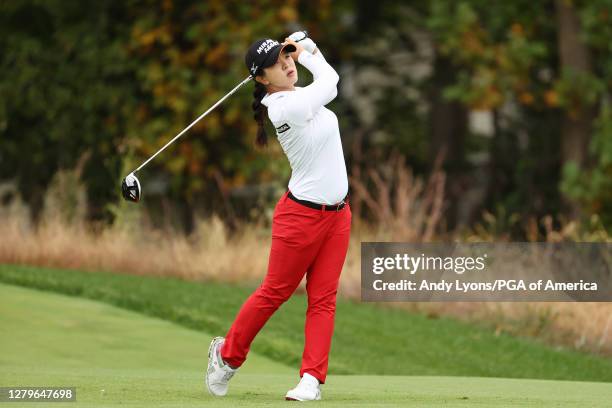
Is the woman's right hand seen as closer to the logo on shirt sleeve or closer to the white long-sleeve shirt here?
the white long-sleeve shirt

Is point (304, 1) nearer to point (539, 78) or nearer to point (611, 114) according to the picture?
point (539, 78)

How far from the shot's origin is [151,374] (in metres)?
9.47

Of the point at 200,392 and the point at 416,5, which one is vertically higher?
the point at 416,5

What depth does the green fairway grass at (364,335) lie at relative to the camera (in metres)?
12.4

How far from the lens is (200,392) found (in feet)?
26.1

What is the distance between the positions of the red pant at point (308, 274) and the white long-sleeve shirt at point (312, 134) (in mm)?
119

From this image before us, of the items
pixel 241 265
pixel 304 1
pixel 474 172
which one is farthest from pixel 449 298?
pixel 474 172

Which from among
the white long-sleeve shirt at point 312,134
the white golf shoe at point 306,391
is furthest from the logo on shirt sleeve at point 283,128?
the white golf shoe at point 306,391

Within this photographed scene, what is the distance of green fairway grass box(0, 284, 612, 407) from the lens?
7.47 m

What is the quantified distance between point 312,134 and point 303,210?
408mm

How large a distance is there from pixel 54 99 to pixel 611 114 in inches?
322

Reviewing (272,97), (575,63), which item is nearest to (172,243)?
(575,63)

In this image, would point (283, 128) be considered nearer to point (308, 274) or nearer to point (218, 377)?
point (308, 274)

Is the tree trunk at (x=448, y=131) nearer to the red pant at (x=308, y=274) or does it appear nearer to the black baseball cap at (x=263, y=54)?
the red pant at (x=308, y=274)
